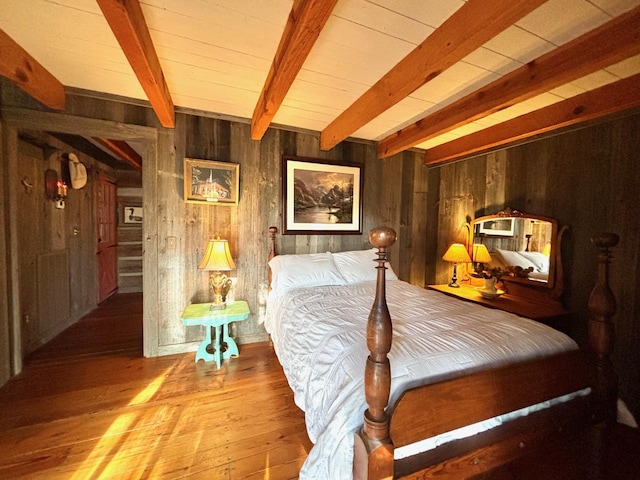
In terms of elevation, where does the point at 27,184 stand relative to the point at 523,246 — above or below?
above

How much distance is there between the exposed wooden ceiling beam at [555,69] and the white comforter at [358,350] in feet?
4.70

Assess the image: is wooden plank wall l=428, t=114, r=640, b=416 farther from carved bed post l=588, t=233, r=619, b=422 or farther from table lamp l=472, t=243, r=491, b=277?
carved bed post l=588, t=233, r=619, b=422

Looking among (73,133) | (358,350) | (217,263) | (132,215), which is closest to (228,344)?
(217,263)

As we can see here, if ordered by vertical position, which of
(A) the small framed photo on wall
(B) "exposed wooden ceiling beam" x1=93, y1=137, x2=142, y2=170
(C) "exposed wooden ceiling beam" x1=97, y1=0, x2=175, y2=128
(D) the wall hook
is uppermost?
(B) "exposed wooden ceiling beam" x1=93, y1=137, x2=142, y2=170

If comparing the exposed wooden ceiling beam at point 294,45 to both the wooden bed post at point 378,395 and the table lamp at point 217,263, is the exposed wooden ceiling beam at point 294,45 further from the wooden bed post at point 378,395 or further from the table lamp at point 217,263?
the table lamp at point 217,263

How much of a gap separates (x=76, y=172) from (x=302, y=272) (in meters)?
3.16

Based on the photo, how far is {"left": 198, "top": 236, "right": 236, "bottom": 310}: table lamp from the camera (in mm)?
2227

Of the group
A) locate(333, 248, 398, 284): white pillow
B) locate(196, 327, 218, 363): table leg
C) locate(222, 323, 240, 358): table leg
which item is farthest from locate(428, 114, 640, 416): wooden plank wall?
locate(196, 327, 218, 363): table leg

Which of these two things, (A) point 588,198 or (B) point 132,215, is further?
(B) point 132,215

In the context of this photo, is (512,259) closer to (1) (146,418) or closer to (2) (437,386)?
(2) (437,386)

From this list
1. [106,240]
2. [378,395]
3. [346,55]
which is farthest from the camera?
[106,240]

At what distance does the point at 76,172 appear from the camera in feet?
10.0

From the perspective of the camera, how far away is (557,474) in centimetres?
111

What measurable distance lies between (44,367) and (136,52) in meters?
2.65
